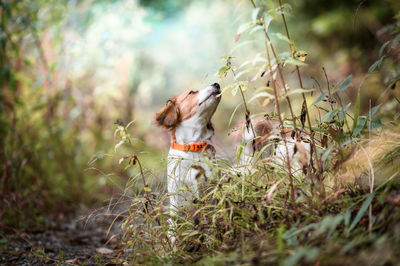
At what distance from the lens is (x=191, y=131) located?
189 cm

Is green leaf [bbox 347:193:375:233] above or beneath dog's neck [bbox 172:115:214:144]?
beneath

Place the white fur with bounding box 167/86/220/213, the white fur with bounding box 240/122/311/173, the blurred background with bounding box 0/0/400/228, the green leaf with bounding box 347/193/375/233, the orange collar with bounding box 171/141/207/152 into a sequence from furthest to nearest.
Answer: the blurred background with bounding box 0/0/400/228 < the orange collar with bounding box 171/141/207/152 < the white fur with bounding box 167/86/220/213 < the white fur with bounding box 240/122/311/173 < the green leaf with bounding box 347/193/375/233

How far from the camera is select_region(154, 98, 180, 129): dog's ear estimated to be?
1.88 m

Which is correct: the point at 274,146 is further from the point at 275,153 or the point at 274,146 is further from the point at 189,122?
the point at 189,122

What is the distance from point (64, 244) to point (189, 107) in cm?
130

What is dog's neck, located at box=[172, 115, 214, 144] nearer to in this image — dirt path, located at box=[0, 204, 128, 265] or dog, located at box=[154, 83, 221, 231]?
dog, located at box=[154, 83, 221, 231]

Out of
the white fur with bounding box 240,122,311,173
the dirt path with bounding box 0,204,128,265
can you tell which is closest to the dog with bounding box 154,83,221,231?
the white fur with bounding box 240,122,311,173

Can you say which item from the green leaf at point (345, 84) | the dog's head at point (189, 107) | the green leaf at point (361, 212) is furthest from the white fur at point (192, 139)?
the green leaf at point (361, 212)

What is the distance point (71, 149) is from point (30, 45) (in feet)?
4.89

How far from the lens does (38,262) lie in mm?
1896

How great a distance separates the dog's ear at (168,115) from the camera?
1.88 m

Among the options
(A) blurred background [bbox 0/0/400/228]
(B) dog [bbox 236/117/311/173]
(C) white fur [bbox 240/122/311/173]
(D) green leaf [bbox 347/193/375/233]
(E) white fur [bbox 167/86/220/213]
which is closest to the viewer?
(D) green leaf [bbox 347/193/375/233]

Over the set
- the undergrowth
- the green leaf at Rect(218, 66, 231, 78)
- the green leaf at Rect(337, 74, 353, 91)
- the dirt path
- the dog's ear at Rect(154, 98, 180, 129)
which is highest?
the green leaf at Rect(218, 66, 231, 78)

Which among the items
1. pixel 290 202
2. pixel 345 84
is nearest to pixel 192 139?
pixel 290 202
